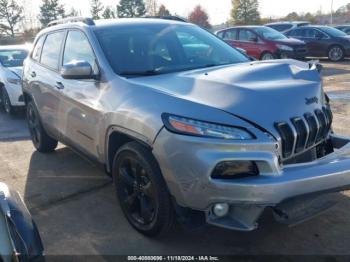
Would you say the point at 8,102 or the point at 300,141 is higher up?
the point at 300,141

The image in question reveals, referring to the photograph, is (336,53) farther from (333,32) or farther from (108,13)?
(108,13)

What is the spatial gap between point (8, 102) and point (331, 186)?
7.75 meters

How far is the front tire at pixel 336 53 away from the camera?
1745 centimetres

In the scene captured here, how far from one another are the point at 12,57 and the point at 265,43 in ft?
30.5

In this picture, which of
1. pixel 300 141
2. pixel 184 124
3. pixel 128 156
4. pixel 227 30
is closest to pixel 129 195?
pixel 128 156

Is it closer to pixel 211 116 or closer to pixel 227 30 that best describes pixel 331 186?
pixel 211 116

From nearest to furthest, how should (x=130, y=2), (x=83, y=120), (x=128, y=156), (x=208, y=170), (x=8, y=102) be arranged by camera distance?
(x=208, y=170), (x=128, y=156), (x=83, y=120), (x=8, y=102), (x=130, y=2)

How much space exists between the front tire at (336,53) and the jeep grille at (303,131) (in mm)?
15214

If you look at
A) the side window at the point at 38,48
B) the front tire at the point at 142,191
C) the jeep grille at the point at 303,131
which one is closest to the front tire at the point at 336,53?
the side window at the point at 38,48

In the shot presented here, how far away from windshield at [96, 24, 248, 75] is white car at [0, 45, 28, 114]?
506cm

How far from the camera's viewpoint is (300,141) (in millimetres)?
3123

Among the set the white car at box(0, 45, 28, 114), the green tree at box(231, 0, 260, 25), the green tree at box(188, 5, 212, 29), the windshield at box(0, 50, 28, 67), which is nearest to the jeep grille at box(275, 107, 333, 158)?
the white car at box(0, 45, 28, 114)

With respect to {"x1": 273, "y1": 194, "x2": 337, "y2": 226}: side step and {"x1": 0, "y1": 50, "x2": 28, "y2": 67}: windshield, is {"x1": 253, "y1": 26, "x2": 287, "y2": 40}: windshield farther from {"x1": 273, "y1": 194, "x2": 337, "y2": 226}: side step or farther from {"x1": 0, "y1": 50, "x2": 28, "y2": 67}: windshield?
{"x1": 273, "y1": 194, "x2": 337, "y2": 226}: side step

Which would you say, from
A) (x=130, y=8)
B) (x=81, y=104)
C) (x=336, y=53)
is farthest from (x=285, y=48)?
(x=130, y=8)
